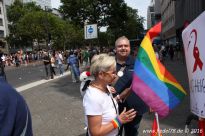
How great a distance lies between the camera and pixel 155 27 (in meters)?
3.54

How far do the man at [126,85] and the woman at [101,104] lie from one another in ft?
3.56

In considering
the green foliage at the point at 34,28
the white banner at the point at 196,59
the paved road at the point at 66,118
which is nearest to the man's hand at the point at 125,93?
the white banner at the point at 196,59

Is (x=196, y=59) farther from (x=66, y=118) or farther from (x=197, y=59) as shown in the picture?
(x=66, y=118)

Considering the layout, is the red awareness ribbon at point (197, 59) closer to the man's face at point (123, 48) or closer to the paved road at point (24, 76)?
the man's face at point (123, 48)

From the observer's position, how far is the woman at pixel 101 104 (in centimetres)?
285

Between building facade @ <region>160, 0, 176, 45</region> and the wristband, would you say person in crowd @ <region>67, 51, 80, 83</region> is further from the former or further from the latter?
building facade @ <region>160, 0, 176, 45</region>

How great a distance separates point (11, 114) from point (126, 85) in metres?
2.64

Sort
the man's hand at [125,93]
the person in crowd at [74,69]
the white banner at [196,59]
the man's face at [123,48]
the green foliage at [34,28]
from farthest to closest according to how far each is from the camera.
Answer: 1. the green foliage at [34,28]
2. the person in crowd at [74,69]
3. the man's face at [123,48]
4. the man's hand at [125,93]
5. the white banner at [196,59]

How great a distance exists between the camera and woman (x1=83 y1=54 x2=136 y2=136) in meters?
2.85

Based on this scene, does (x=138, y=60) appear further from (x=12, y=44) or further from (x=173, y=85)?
(x=12, y=44)

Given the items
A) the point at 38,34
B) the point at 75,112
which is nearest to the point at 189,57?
the point at 75,112

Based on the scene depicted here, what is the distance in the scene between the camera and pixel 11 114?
1.72 m

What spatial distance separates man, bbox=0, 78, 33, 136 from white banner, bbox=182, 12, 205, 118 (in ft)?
5.75

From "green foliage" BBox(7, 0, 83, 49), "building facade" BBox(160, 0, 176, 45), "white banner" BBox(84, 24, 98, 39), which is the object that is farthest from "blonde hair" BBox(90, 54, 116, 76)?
"building facade" BBox(160, 0, 176, 45)
